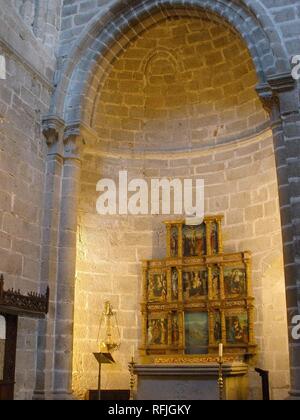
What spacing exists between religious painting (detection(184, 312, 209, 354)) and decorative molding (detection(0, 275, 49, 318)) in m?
3.22

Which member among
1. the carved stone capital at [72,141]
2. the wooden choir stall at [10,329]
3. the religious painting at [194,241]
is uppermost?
the carved stone capital at [72,141]

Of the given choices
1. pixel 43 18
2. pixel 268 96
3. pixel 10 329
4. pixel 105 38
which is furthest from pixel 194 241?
pixel 43 18

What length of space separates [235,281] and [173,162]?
2.96 m

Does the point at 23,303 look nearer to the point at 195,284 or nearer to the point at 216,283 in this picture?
the point at 195,284

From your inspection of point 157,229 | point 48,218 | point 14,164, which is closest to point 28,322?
point 48,218

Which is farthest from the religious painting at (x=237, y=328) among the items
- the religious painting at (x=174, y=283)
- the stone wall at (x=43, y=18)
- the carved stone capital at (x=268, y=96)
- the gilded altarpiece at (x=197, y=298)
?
the stone wall at (x=43, y=18)

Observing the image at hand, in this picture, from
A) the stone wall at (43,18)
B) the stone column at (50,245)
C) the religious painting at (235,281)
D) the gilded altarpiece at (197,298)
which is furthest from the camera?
the religious painting at (235,281)

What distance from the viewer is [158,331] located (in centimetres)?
1075

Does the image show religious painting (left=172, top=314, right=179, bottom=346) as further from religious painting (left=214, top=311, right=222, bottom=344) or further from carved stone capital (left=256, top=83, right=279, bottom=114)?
carved stone capital (left=256, top=83, right=279, bottom=114)

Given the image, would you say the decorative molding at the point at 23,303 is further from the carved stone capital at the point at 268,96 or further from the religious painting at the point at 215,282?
the carved stone capital at the point at 268,96

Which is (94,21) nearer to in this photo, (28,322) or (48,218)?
(48,218)

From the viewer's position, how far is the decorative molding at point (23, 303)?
7492mm

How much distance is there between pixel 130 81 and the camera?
12086 millimetres

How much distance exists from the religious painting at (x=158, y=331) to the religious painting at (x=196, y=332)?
40 cm
